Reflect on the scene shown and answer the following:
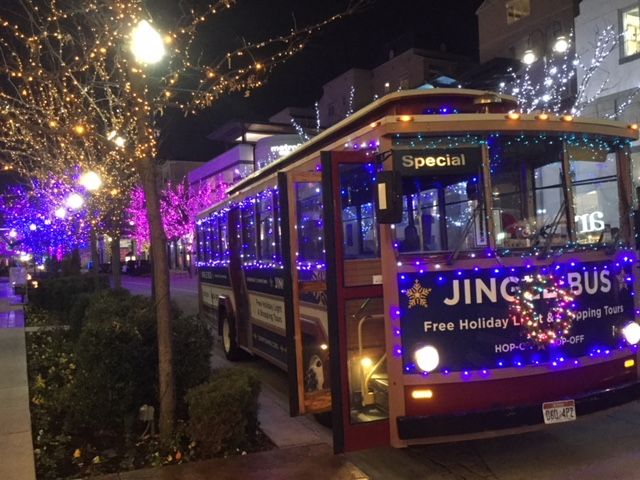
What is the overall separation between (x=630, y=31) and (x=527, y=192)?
12.9 meters

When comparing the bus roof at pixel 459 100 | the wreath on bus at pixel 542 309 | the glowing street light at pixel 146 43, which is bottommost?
the wreath on bus at pixel 542 309

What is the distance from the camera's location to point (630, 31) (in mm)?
15578

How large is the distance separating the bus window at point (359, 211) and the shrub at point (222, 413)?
1554mm

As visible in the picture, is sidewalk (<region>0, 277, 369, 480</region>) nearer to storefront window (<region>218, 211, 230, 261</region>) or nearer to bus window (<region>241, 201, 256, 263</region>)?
bus window (<region>241, 201, 256, 263</region>)

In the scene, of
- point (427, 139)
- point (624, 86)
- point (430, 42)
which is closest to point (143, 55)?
point (427, 139)

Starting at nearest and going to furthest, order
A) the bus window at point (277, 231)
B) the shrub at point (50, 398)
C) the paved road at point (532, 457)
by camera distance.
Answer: the paved road at point (532, 457) → the shrub at point (50, 398) → the bus window at point (277, 231)

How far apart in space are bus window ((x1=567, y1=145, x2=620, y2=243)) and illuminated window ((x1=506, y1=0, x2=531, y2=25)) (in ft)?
74.8

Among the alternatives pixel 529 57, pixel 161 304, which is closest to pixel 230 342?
pixel 161 304

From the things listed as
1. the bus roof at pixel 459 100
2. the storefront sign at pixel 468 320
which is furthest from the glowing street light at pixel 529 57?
the storefront sign at pixel 468 320

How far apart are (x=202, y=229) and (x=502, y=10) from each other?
794 inches

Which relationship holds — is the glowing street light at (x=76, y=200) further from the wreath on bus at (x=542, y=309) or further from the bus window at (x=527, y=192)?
the wreath on bus at (x=542, y=309)

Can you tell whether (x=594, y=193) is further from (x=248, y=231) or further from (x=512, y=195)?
(x=248, y=231)

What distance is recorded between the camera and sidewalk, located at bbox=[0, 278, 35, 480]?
515cm

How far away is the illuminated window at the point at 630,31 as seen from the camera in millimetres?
15438
